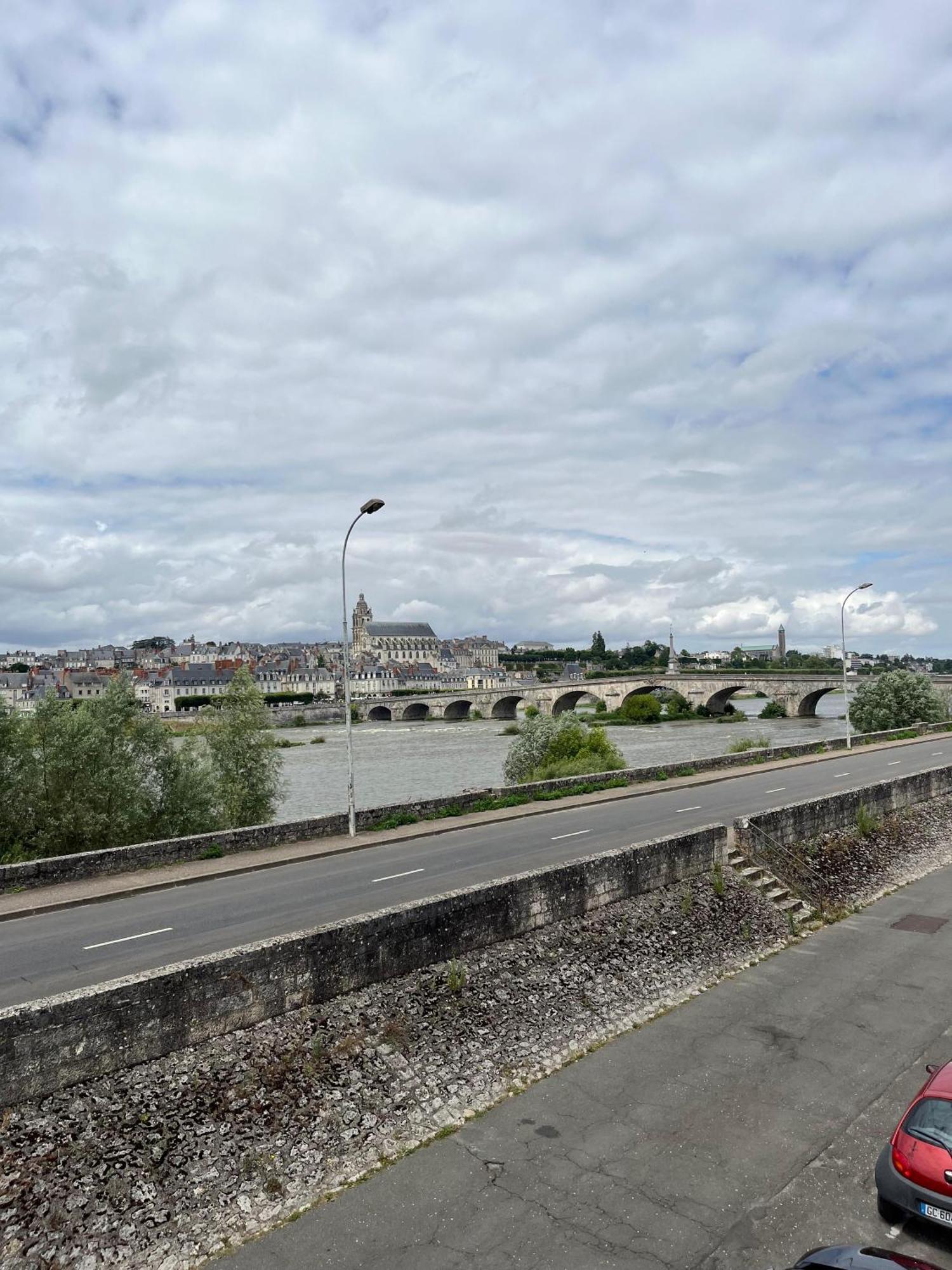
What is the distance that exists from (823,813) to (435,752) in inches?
2129

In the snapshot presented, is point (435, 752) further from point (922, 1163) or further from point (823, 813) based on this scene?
point (922, 1163)

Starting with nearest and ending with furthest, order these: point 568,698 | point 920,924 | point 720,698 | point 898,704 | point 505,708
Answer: point 920,924
point 898,704
point 720,698
point 568,698
point 505,708

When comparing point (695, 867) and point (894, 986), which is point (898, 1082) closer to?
point (894, 986)

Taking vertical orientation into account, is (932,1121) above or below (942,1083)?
below

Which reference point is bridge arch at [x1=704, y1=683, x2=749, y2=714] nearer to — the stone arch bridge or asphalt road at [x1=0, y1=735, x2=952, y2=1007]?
the stone arch bridge

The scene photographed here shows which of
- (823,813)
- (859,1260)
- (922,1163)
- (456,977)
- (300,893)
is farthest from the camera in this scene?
(823,813)

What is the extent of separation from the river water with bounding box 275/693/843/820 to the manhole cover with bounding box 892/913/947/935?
1559cm

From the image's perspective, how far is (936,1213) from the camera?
22.3 feet

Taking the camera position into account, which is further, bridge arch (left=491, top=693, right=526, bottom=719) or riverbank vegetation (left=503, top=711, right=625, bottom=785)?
bridge arch (left=491, top=693, right=526, bottom=719)

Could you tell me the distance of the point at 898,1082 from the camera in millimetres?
10141

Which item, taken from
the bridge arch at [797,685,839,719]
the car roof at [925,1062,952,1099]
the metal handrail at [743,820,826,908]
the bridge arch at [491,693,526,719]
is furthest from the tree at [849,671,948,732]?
the bridge arch at [491,693,526,719]

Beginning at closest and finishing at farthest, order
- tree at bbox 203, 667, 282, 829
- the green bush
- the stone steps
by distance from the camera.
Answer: the stone steps < tree at bbox 203, 667, 282, 829 < the green bush

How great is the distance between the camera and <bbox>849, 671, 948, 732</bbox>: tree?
186 feet

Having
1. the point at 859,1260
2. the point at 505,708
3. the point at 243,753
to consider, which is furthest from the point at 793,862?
the point at 505,708
